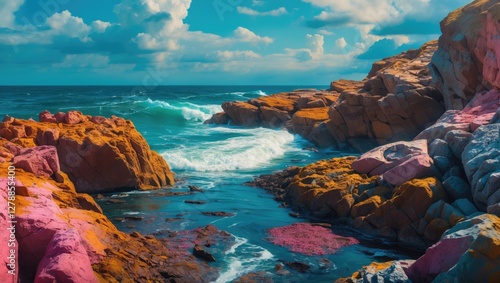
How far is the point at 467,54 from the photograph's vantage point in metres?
40.0

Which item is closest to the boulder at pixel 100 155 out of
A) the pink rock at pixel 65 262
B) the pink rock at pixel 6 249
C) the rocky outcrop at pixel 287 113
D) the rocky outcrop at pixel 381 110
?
the pink rock at pixel 6 249

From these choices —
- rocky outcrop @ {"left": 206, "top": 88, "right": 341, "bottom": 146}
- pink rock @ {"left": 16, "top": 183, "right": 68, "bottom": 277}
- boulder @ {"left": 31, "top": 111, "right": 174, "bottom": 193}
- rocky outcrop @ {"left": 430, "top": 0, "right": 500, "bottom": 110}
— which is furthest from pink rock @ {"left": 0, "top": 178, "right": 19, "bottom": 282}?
rocky outcrop @ {"left": 206, "top": 88, "right": 341, "bottom": 146}

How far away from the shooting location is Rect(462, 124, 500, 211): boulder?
73.0 feet

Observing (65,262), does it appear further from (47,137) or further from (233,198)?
(233,198)

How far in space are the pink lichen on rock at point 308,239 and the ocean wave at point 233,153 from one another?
65.9ft

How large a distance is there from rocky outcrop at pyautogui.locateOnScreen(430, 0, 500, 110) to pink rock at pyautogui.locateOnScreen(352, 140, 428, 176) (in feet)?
31.4

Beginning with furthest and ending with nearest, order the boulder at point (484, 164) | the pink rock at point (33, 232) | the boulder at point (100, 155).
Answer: the boulder at point (100, 155) → the boulder at point (484, 164) → the pink rock at point (33, 232)

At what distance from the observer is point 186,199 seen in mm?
33656

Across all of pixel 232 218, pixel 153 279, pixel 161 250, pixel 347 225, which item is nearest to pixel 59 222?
pixel 153 279

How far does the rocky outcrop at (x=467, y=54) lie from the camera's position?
3559 cm

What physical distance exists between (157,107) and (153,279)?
3431 inches

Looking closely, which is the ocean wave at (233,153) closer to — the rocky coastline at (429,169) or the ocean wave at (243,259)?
the rocky coastline at (429,169)

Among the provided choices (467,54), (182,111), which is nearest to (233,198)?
(467,54)

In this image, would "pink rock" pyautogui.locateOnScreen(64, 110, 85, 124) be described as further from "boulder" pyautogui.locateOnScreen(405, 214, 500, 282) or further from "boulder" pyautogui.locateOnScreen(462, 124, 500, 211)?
"boulder" pyautogui.locateOnScreen(405, 214, 500, 282)
